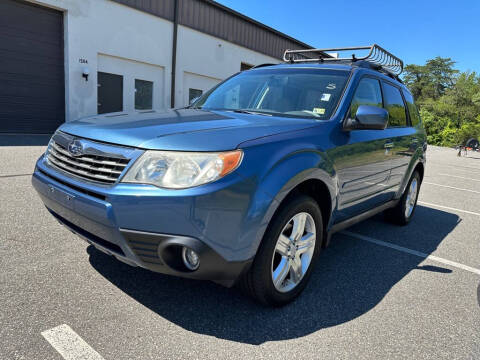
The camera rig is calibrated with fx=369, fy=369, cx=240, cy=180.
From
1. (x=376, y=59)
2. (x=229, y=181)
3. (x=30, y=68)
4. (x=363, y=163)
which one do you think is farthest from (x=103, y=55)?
(x=229, y=181)

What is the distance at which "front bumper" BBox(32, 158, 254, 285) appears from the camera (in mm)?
1867

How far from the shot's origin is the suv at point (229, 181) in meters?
1.91

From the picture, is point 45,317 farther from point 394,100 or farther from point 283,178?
point 394,100

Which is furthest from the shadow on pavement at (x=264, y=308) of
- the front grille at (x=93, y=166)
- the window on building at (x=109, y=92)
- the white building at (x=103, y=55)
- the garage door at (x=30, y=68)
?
the window on building at (x=109, y=92)

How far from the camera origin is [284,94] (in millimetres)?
3268

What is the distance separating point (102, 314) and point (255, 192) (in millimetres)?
1188

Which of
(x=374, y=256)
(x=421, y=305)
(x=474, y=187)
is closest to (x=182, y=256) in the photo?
(x=421, y=305)

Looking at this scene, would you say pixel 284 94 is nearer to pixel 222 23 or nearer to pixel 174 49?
pixel 174 49

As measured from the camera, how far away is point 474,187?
9.55 metres

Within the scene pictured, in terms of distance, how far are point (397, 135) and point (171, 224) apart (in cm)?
297

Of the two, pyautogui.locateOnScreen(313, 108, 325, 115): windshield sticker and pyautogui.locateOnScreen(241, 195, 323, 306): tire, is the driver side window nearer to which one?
pyautogui.locateOnScreen(313, 108, 325, 115): windshield sticker

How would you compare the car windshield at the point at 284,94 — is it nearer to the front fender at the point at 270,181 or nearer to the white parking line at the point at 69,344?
the front fender at the point at 270,181

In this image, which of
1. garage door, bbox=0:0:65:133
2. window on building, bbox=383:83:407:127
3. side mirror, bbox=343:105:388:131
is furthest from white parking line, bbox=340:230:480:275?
garage door, bbox=0:0:65:133

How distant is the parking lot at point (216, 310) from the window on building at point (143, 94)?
11.3m
